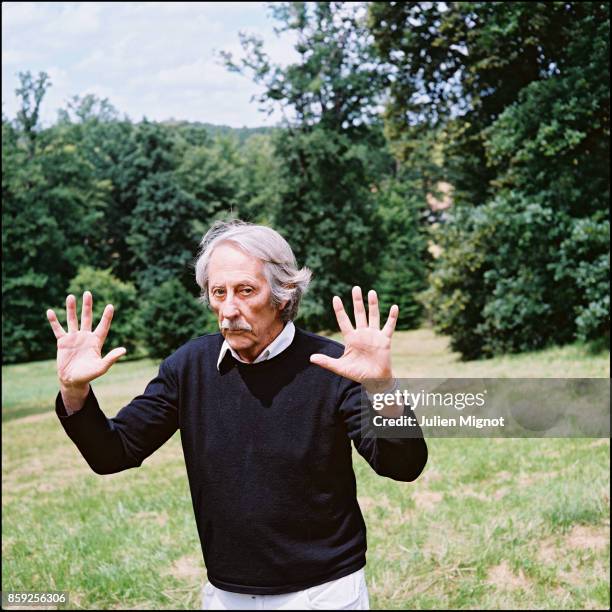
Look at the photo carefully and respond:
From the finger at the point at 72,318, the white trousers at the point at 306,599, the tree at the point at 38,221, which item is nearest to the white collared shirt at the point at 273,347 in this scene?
the finger at the point at 72,318

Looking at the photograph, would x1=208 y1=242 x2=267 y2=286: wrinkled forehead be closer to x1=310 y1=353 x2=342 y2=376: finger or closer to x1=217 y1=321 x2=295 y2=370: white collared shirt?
x1=217 y1=321 x2=295 y2=370: white collared shirt

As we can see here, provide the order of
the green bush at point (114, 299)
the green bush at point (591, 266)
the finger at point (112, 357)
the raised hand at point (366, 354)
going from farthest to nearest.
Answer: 1. the green bush at point (114, 299)
2. the green bush at point (591, 266)
3. the finger at point (112, 357)
4. the raised hand at point (366, 354)

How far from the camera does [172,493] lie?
8.27 m

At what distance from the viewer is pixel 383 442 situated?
88.4 inches

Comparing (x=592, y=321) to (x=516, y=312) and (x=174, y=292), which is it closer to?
(x=516, y=312)

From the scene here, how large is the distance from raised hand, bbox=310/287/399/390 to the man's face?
0.76 feet

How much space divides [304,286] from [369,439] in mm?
598

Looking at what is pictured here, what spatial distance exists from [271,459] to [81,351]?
74 centimetres

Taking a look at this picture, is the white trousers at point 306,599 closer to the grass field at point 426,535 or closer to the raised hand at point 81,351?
the raised hand at point 81,351

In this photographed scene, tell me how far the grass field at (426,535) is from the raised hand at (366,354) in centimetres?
352

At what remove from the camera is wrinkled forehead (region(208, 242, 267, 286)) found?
7.55 ft

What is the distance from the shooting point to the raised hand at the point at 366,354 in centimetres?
221

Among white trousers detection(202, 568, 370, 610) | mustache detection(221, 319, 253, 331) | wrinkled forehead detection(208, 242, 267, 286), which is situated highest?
wrinkled forehead detection(208, 242, 267, 286)

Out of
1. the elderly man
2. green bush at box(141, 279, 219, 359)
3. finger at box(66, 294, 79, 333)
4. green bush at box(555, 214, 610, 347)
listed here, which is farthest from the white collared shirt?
green bush at box(141, 279, 219, 359)
